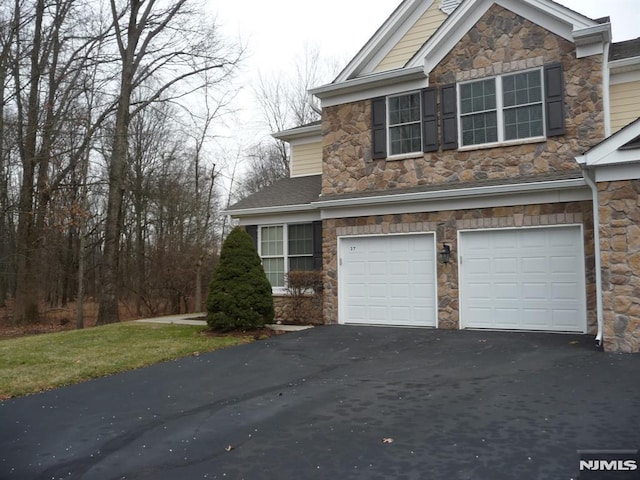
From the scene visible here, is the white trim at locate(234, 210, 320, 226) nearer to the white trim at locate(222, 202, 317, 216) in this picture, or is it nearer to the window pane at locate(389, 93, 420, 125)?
the white trim at locate(222, 202, 317, 216)

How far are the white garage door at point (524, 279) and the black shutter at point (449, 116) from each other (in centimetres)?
205

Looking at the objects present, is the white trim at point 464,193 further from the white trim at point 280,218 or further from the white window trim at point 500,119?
the white window trim at point 500,119

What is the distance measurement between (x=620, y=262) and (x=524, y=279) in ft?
7.40

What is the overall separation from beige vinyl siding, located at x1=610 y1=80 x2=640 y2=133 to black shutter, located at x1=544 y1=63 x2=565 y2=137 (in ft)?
5.42

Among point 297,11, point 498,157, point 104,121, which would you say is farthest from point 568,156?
point 104,121

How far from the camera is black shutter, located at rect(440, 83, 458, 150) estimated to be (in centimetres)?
1121

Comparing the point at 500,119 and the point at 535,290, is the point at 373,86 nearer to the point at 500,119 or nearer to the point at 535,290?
the point at 500,119

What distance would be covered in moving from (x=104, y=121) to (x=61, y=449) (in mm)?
17564

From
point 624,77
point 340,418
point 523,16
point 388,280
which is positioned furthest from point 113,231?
point 624,77

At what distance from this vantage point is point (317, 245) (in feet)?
42.7

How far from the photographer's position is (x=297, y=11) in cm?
2028

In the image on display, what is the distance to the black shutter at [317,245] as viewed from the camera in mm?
12930

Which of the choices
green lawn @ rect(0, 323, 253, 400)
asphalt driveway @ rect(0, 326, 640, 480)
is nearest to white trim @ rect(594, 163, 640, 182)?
asphalt driveway @ rect(0, 326, 640, 480)

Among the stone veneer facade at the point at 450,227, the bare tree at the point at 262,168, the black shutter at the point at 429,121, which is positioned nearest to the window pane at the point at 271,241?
the stone veneer facade at the point at 450,227
